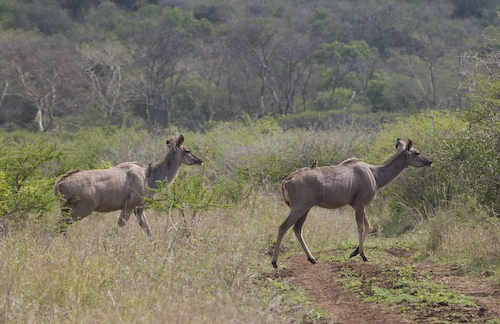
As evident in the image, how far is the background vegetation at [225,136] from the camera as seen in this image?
655cm

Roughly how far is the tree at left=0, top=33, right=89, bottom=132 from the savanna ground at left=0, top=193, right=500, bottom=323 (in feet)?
91.8

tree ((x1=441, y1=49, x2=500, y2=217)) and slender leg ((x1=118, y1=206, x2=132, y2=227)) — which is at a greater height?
tree ((x1=441, y1=49, x2=500, y2=217))

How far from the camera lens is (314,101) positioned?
43.8 m

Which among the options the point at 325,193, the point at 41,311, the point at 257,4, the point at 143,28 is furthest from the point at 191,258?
the point at 257,4

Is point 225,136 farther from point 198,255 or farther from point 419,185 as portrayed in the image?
point 198,255

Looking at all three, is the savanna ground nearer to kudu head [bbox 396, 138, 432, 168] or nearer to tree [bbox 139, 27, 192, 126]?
kudu head [bbox 396, 138, 432, 168]

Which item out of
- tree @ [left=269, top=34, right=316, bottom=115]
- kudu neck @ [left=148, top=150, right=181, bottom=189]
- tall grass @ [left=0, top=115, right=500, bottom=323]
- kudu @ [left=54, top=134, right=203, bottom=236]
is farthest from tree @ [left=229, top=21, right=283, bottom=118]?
kudu @ [left=54, top=134, right=203, bottom=236]

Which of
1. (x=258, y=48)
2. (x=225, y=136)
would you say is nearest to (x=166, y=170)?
(x=225, y=136)

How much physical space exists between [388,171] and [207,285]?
465 cm

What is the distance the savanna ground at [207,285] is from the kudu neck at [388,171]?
1.23 metres

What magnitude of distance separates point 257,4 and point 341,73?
62.1 ft

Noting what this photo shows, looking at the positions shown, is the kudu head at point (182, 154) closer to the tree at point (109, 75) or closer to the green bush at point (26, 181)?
the green bush at point (26, 181)

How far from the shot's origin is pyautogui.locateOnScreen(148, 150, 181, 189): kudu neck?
1108 cm

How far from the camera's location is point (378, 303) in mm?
7160
